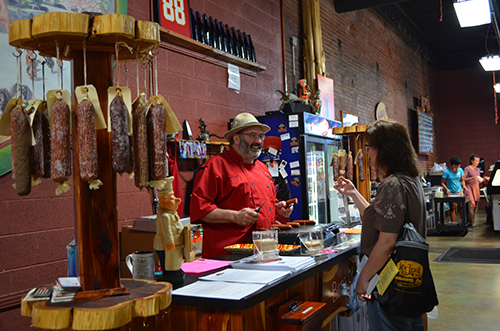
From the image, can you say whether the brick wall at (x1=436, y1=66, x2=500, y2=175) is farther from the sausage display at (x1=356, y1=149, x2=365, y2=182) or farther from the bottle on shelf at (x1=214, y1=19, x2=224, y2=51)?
the bottle on shelf at (x1=214, y1=19, x2=224, y2=51)

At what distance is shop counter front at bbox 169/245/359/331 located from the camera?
1.76 m

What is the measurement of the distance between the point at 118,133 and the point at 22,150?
340mm

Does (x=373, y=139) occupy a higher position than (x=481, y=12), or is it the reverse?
(x=481, y=12)

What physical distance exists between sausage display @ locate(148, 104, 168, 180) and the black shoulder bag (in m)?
1.21

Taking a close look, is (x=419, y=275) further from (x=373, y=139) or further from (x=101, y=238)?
(x=101, y=238)

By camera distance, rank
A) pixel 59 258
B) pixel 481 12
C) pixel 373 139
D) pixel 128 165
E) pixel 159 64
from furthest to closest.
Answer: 1. pixel 481 12
2. pixel 159 64
3. pixel 59 258
4. pixel 373 139
5. pixel 128 165

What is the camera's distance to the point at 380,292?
2121 mm

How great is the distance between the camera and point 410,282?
2033 millimetres

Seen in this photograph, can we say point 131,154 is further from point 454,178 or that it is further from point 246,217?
point 454,178

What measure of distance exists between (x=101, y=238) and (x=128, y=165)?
28cm

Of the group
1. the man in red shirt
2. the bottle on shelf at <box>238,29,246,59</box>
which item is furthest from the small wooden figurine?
the bottle on shelf at <box>238,29,246,59</box>

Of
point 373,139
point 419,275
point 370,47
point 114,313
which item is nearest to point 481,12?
point 370,47

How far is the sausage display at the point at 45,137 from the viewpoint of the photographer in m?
1.55

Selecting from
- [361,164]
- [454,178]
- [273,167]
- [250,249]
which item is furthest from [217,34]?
[454,178]
